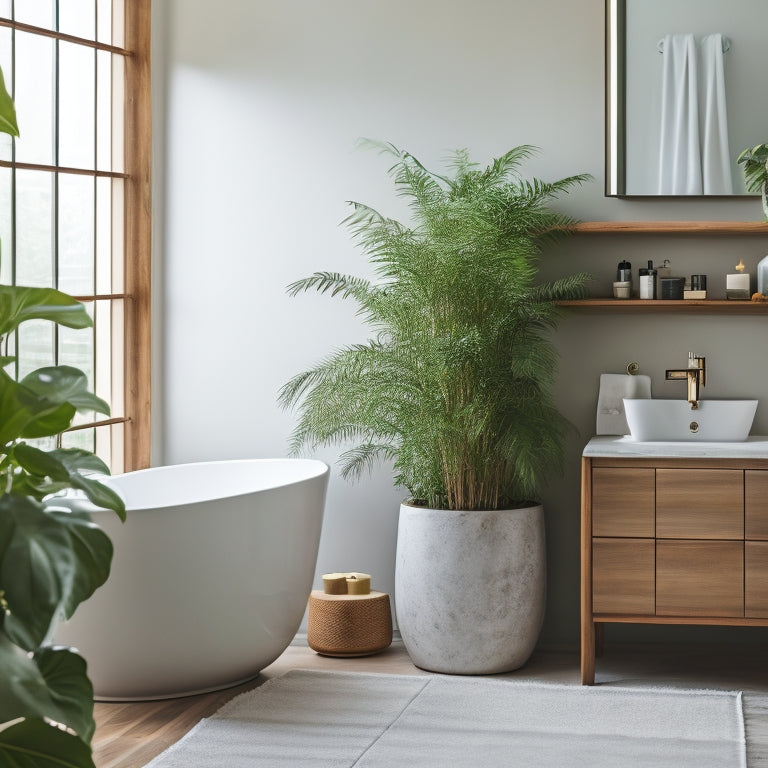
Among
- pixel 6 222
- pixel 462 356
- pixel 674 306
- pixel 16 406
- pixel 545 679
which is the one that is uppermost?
pixel 6 222

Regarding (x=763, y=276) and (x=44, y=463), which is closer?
(x=44, y=463)

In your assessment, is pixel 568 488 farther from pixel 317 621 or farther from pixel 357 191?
pixel 357 191

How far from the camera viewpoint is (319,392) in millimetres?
4004

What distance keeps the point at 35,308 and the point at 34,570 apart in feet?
1.36

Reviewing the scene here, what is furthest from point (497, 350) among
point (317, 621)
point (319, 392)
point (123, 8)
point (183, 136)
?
point (123, 8)

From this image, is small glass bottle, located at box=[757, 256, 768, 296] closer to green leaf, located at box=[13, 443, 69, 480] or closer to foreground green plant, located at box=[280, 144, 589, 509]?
foreground green plant, located at box=[280, 144, 589, 509]

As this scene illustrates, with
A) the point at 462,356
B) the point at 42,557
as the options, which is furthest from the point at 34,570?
the point at 462,356

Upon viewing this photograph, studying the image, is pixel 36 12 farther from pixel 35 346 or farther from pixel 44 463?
pixel 44 463

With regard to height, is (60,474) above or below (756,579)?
above

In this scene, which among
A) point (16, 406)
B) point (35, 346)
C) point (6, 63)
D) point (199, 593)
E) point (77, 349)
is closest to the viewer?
point (16, 406)

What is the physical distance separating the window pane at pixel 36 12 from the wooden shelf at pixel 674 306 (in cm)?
213

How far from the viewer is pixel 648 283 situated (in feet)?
13.0

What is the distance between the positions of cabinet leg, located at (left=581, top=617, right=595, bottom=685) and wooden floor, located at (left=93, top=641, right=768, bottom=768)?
0.08 metres

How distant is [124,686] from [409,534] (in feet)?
3.63
